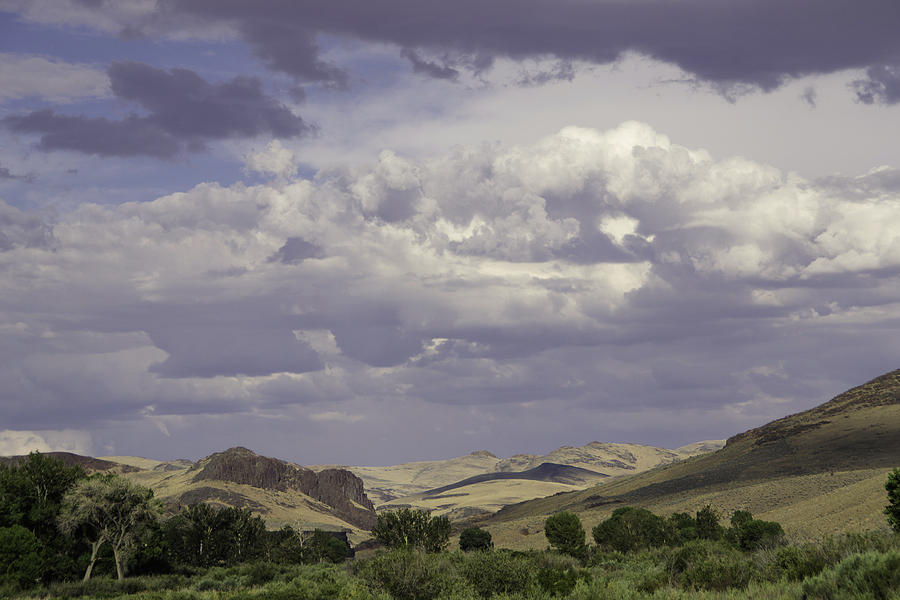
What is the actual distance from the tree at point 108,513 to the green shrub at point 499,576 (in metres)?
34.0

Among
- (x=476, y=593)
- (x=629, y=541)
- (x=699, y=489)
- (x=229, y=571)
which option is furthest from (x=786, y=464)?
(x=476, y=593)

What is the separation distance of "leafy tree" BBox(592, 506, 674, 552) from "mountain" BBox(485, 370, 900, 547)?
1295cm

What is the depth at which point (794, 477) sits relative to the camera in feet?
373

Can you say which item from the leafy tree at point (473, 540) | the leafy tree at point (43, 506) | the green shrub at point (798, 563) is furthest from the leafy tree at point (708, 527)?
the leafy tree at point (43, 506)

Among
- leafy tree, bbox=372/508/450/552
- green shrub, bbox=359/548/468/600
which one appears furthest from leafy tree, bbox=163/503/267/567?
green shrub, bbox=359/548/468/600

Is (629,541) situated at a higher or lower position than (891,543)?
lower

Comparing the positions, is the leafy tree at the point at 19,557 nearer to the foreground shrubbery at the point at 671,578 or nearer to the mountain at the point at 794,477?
the foreground shrubbery at the point at 671,578

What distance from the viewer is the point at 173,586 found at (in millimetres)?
50938

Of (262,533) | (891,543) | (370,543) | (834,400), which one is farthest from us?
(834,400)

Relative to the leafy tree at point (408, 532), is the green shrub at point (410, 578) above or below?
above

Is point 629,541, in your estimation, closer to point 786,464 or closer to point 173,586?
point 173,586

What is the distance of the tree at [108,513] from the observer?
181 feet

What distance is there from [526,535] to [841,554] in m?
104

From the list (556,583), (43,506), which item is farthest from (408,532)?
(556,583)
